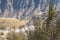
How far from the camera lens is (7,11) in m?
48.5

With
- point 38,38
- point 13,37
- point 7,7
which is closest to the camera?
point 38,38

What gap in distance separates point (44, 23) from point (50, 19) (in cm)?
18

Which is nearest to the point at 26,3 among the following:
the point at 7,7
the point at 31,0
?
the point at 31,0

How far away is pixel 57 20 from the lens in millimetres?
5609

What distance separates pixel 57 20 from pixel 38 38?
0.79 m

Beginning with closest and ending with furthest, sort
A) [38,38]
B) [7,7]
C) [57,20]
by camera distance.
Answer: [57,20], [38,38], [7,7]

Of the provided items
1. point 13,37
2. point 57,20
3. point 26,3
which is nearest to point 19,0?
point 26,3

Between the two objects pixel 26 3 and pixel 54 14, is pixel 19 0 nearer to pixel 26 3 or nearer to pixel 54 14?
pixel 26 3

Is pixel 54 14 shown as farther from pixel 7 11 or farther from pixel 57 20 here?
pixel 7 11

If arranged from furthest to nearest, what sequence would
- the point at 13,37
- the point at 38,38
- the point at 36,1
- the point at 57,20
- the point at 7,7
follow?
the point at 7,7 → the point at 36,1 → the point at 13,37 → the point at 38,38 → the point at 57,20

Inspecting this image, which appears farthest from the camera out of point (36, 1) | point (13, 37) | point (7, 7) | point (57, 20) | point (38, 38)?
point (7, 7)

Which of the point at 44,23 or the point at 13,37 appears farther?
the point at 13,37

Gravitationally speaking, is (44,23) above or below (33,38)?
above

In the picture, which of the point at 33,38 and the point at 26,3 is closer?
the point at 33,38
